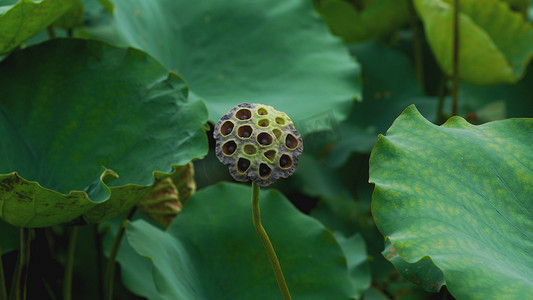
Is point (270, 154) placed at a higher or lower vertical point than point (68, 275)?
higher

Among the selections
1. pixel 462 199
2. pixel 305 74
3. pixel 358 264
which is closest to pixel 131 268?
pixel 358 264

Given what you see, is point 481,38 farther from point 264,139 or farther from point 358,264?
point 264,139

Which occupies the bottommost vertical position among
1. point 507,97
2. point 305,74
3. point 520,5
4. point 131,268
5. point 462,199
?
point 507,97

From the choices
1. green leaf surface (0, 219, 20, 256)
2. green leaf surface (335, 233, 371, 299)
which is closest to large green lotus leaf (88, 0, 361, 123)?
green leaf surface (335, 233, 371, 299)

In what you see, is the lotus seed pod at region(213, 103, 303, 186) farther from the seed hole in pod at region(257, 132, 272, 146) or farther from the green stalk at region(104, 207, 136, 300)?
the green stalk at region(104, 207, 136, 300)

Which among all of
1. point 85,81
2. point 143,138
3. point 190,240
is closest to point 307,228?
point 190,240

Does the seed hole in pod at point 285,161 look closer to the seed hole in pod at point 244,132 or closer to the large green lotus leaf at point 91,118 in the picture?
the seed hole in pod at point 244,132

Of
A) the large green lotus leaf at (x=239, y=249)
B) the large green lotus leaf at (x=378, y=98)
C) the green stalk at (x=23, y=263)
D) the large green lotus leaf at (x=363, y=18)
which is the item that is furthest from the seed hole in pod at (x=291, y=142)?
the large green lotus leaf at (x=363, y=18)
